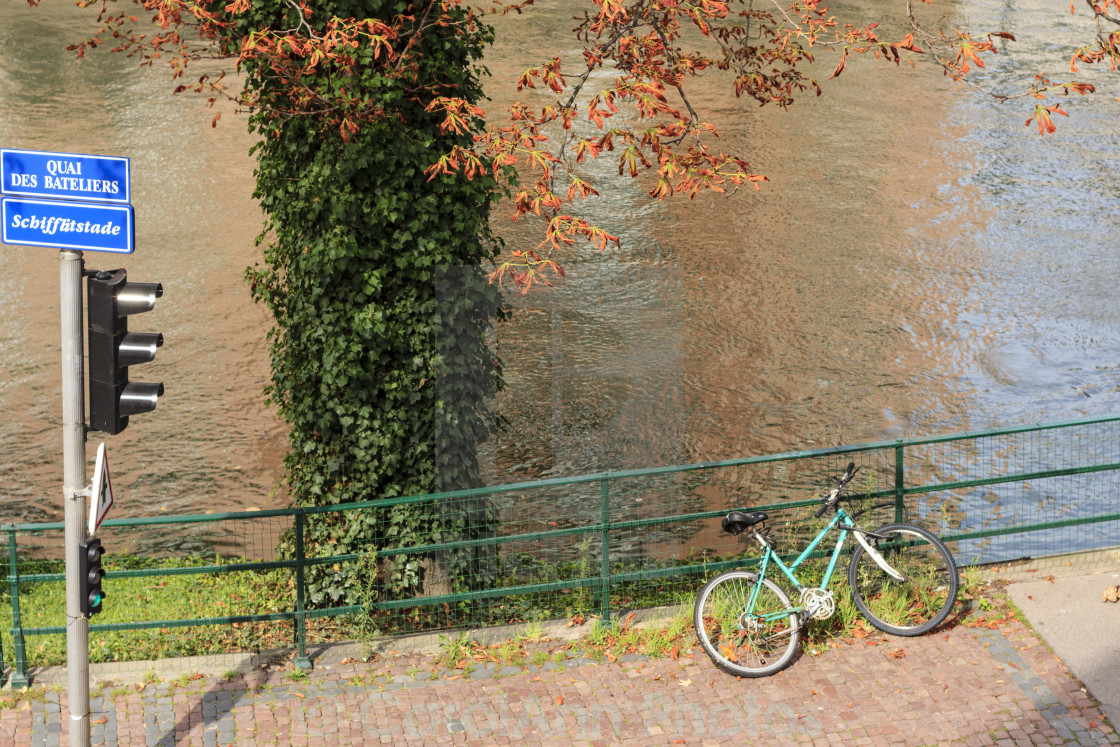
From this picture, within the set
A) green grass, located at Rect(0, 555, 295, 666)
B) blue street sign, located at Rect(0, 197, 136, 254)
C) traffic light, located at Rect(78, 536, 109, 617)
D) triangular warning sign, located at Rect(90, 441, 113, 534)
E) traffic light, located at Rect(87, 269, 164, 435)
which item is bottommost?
green grass, located at Rect(0, 555, 295, 666)

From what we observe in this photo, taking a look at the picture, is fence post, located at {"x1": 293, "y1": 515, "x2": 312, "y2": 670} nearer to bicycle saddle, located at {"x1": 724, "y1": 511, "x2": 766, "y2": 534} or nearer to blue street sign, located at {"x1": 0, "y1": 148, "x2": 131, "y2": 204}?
blue street sign, located at {"x1": 0, "y1": 148, "x2": 131, "y2": 204}

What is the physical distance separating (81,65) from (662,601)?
22.2 m

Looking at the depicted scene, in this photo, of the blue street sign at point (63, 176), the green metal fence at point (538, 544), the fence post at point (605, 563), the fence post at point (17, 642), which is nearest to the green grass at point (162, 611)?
the green metal fence at point (538, 544)

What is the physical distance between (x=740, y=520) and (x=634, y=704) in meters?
1.35

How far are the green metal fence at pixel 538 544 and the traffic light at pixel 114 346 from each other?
2.96 ft

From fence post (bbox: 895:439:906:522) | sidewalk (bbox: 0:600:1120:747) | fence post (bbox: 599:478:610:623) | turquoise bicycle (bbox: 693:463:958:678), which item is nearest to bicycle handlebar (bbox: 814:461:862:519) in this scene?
turquoise bicycle (bbox: 693:463:958:678)

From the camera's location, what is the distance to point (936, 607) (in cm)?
790

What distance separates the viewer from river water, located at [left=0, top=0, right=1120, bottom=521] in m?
12.8

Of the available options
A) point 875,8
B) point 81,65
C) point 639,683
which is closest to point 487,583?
point 639,683

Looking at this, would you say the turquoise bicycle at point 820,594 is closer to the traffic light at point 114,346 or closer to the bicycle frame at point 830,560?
the bicycle frame at point 830,560

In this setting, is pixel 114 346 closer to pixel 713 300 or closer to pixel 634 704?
pixel 634 704

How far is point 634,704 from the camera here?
7172mm

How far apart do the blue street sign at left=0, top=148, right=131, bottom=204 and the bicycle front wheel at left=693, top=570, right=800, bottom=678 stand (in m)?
4.36

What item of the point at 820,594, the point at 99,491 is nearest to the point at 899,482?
the point at 820,594
